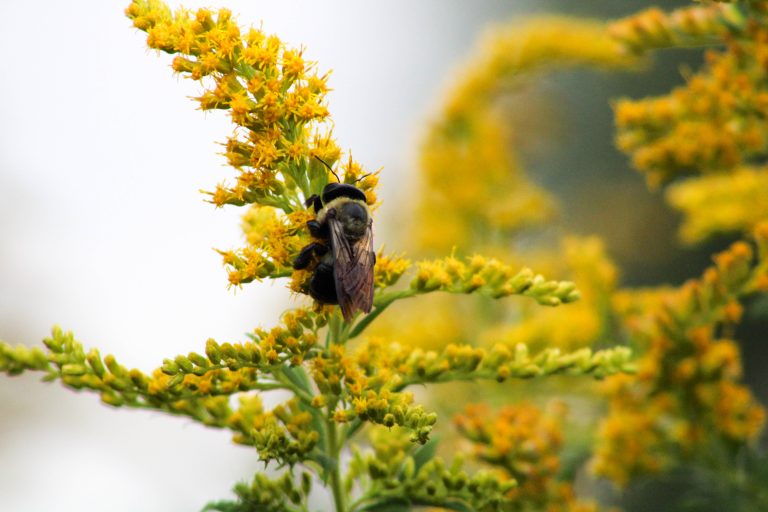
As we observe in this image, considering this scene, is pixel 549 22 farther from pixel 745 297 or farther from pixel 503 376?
pixel 503 376

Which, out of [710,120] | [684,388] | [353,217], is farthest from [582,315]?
[353,217]

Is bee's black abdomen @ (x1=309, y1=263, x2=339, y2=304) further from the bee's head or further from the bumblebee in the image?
the bee's head

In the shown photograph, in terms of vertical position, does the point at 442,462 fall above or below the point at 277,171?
below

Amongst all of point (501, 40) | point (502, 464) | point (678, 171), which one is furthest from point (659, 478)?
point (501, 40)

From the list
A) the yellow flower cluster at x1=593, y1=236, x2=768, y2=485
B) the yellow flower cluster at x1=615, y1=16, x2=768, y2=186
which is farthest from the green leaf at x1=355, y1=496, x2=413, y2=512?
the yellow flower cluster at x1=615, y1=16, x2=768, y2=186

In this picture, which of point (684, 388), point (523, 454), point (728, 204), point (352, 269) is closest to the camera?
point (352, 269)

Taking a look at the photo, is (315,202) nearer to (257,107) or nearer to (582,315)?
(257,107)
